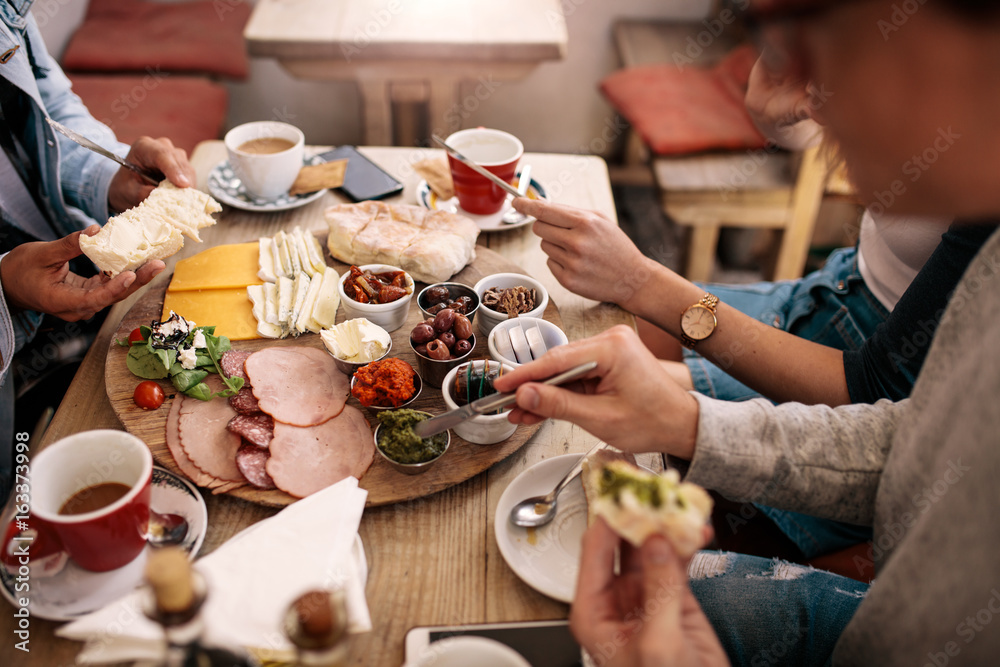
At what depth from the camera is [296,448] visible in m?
1.28

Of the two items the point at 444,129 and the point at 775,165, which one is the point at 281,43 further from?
the point at 775,165

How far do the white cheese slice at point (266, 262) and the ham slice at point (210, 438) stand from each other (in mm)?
383

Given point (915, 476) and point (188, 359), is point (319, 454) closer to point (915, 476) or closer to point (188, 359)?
point (188, 359)

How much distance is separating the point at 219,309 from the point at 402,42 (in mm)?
1825

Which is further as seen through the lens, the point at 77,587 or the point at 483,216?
the point at 483,216

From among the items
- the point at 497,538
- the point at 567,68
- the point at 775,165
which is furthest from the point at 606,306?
the point at 567,68

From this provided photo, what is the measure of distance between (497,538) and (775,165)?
2734 mm

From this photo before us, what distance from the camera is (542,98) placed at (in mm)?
4797

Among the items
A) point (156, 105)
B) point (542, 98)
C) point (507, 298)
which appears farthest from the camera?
point (542, 98)

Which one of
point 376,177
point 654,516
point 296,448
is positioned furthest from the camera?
point 376,177

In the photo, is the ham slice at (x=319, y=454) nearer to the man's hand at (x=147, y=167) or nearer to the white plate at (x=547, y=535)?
the white plate at (x=547, y=535)

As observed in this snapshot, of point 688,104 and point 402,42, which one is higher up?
point 402,42

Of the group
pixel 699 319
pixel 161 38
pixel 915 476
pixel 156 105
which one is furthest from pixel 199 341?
pixel 161 38

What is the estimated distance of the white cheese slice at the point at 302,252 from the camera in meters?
1.73
